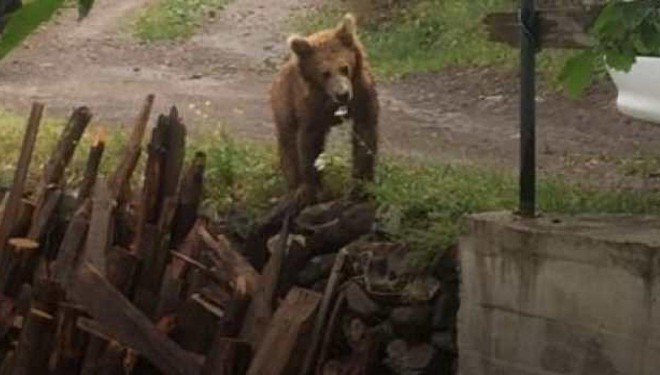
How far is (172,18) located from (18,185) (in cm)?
1159

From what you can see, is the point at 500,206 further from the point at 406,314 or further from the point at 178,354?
the point at 178,354

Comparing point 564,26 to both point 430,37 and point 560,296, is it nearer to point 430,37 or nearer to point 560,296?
point 560,296

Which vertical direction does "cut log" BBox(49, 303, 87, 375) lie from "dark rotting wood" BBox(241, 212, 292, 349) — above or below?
below

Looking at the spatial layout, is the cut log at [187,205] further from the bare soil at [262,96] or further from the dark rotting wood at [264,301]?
the bare soil at [262,96]

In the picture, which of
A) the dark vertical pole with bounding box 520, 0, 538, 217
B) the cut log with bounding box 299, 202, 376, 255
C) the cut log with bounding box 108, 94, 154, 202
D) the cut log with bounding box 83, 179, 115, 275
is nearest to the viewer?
the dark vertical pole with bounding box 520, 0, 538, 217

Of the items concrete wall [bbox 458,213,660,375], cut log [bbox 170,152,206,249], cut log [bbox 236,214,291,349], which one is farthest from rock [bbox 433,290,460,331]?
cut log [bbox 170,152,206,249]

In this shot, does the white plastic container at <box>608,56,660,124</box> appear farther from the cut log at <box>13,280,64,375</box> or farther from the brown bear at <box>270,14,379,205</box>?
the cut log at <box>13,280,64,375</box>

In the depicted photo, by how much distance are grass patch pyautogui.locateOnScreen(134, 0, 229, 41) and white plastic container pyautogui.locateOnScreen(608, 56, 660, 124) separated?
436 inches

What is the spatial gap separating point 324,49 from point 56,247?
5.51 feet

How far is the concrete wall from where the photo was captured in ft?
17.4

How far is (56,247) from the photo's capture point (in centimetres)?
797

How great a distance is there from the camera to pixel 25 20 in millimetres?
2291

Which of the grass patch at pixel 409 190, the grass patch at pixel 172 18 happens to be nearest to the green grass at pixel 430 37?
the grass patch at pixel 172 18

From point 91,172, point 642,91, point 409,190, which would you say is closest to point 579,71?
point 409,190
